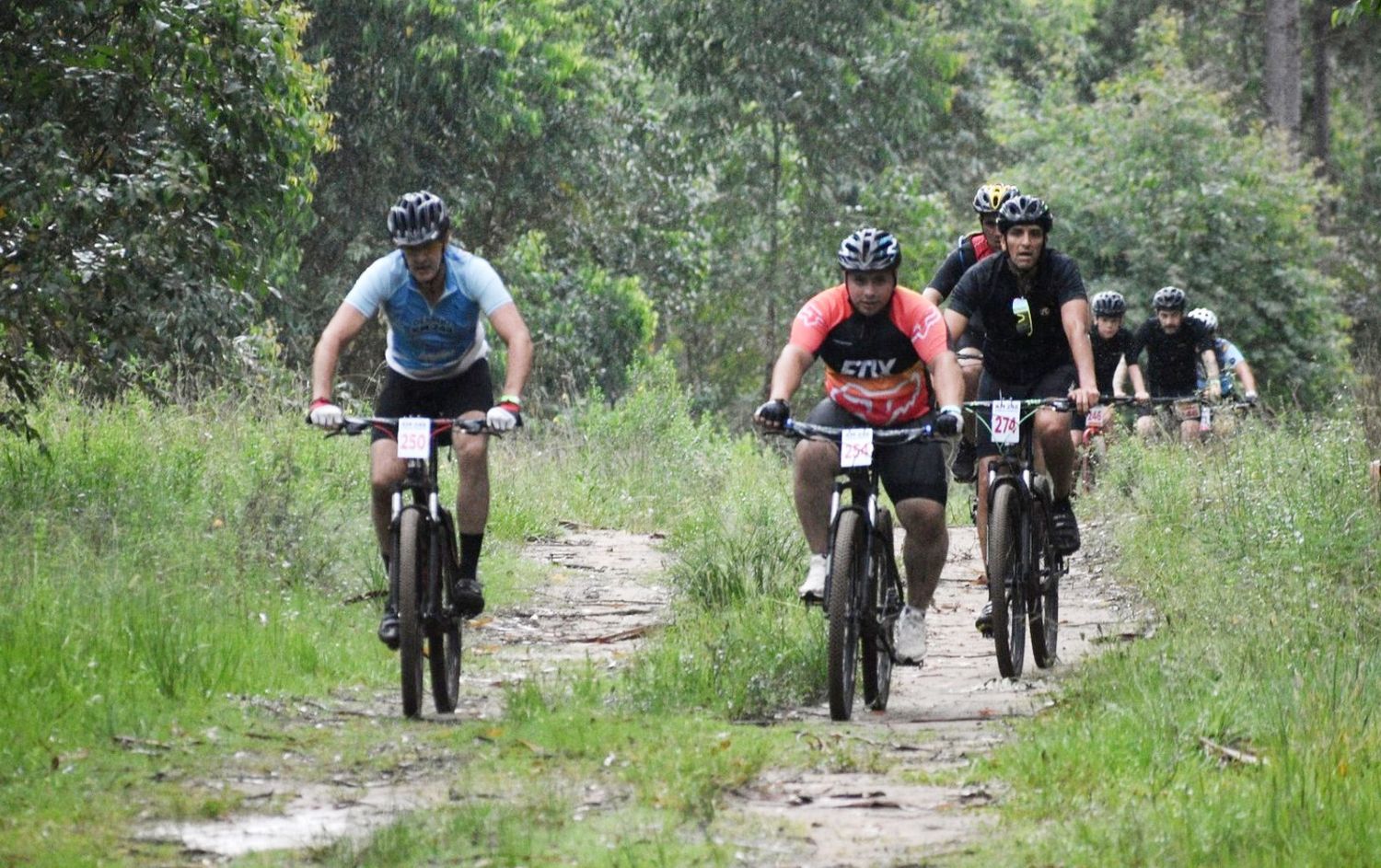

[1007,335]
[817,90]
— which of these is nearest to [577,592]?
[1007,335]

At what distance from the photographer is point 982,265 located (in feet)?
31.1

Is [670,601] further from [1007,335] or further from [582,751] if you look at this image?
[582,751]

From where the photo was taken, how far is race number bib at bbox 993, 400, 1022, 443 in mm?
8930

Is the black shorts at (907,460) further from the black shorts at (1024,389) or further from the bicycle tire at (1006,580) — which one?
the black shorts at (1024,389)

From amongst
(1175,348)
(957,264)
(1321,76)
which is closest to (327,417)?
(957,264)

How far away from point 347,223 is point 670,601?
1707 cm

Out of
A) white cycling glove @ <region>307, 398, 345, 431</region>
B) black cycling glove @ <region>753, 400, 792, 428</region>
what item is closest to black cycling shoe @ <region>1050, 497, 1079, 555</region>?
black cycling glove @ <region>753, 400, 792, 428</region>

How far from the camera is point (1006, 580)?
8.88 meters

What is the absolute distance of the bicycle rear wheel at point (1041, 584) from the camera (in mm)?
9125

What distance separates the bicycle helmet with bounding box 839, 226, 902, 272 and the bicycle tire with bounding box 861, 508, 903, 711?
100 centimetres

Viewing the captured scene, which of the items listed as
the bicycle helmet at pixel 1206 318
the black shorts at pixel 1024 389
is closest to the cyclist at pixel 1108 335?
the bicycle helmet at pixel 1206 318

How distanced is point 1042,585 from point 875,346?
166 centimetres

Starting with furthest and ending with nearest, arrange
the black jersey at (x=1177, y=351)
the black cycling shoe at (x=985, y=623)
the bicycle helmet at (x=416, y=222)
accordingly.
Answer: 1. the black jersey at (x=1177, y=351)
2. the black cycling shoe at (x=985, y=623)
3. the bicycle helmet at (x=416, y=222)

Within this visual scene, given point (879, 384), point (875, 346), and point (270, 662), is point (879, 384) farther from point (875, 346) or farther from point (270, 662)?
point (270, 662)
